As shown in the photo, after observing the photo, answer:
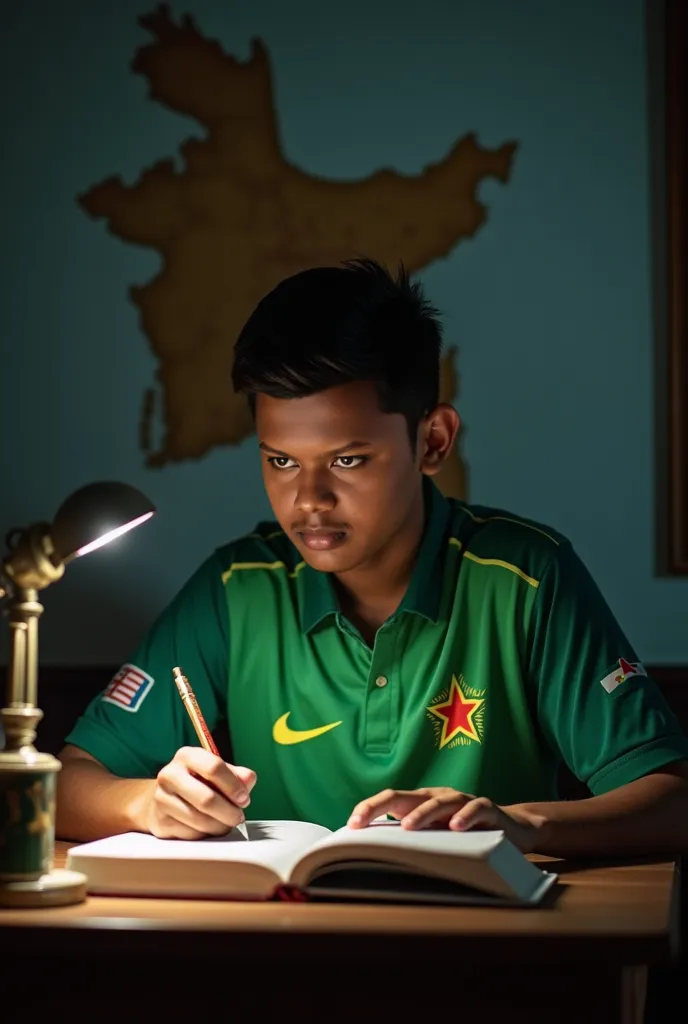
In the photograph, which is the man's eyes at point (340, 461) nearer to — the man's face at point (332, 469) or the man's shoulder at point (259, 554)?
the man's face at point (332, 469)

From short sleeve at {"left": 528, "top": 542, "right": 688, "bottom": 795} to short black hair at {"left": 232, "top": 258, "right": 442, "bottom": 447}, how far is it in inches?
11.1

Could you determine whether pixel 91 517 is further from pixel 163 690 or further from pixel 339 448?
pixel 163 690

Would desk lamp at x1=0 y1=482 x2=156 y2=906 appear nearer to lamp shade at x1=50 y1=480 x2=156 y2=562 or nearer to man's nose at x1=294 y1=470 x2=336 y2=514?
lamp shade at x1=50 y1=480 x2=156 y2=562

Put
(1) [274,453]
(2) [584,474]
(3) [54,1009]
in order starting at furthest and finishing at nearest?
(2) [584,474]
(1) [274,453]
(3) [54,1009]

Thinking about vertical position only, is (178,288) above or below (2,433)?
above

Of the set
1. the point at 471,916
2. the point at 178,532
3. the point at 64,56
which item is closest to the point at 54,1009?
the point at 471,916

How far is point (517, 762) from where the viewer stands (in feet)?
5.51

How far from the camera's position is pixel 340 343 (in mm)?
1587

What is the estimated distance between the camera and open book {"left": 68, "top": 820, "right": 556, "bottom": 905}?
3.50 feet

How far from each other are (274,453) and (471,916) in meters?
0.70

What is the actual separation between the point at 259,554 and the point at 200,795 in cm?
65

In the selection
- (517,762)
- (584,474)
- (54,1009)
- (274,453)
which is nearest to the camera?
(54,1009)

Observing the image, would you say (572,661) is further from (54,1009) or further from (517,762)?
(54,1009)

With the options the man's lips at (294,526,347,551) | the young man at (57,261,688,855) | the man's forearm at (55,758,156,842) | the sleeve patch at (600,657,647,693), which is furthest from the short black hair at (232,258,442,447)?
the man's forearm at (55,758,156,842)
